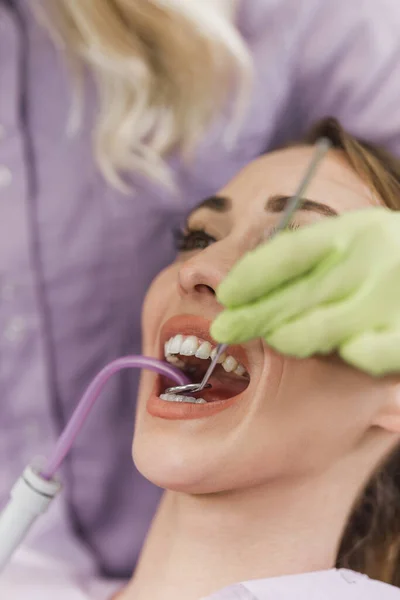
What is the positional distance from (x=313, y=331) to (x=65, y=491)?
674 mm

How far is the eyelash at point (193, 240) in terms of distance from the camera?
81cm

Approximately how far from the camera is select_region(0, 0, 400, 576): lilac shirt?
951 millimetres

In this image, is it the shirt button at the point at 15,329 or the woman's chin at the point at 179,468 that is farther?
the shirt button at the point at 15,329

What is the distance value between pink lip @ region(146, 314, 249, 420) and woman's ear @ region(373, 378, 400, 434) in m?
0.14

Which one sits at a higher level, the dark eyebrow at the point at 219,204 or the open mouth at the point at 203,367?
the dark eyebrow at the point at 219,204

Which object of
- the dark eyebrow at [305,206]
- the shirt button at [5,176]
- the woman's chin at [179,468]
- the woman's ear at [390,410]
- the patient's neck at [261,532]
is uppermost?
the dark eyebrow at [305,206]

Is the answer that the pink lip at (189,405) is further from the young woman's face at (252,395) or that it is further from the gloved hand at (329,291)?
the gloved hand at (329,291)

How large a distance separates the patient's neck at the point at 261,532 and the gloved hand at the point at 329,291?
0.23 meters

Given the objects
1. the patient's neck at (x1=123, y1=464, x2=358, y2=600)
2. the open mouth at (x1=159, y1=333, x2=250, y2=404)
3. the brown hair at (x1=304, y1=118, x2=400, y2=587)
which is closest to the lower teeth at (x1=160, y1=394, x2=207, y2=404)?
the open mouth at (x1=159, y1=333, x2=250, y2=404)

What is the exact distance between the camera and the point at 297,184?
747 millimetres

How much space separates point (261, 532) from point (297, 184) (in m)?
0.38

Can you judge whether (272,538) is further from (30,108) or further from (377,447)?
(30,108)

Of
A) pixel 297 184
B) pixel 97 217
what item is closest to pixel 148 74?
pixel 97 217

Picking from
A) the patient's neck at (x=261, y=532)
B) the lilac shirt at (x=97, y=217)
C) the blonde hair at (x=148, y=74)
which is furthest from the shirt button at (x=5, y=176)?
the patient's neck at (x=261, y=532)
